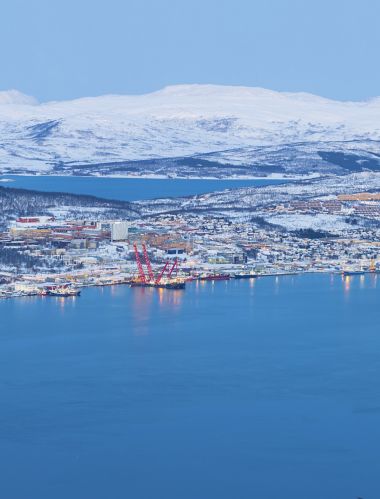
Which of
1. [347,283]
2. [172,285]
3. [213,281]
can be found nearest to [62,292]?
[172,285]

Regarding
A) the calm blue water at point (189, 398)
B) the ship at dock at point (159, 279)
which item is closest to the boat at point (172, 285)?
the ship at dock at point (159, 279)

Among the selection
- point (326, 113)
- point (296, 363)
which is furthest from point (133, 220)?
point (326, 113)

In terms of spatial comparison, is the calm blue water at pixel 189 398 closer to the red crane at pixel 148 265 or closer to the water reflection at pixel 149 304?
the water reflection at pixel 149 304

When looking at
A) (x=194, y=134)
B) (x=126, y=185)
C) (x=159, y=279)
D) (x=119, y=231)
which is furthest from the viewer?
(x=194, y=134)

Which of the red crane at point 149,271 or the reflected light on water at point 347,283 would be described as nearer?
the reflected light on water at point 347,283

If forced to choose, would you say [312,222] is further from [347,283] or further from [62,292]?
[62,292]

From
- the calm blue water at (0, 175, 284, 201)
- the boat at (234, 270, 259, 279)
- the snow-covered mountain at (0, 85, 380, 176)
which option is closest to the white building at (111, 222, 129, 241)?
the boat at (234, 270, 259, 279)

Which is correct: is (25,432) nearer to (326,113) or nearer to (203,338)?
(203,338)
